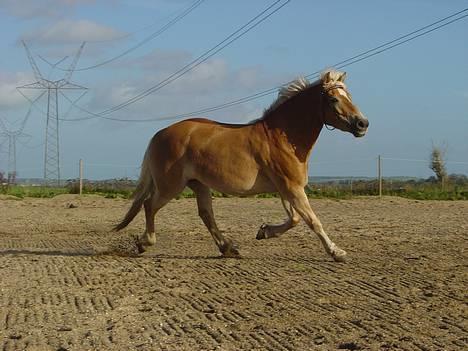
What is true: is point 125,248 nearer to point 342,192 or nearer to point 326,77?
point 326,77

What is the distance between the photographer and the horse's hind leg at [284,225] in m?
11.1

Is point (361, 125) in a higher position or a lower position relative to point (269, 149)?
higher

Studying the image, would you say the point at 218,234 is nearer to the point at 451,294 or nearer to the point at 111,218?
the point at 451,294

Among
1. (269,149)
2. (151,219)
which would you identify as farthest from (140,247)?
(269,149)

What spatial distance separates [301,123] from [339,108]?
59cm

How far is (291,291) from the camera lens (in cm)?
828

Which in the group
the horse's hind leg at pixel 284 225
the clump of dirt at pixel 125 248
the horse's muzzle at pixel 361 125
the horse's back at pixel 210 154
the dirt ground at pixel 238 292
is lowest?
the dirt ground at pixel 238 292

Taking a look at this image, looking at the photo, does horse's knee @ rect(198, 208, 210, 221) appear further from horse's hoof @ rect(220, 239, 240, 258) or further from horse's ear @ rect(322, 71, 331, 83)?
horse's ear @ rect(322, 71, 331, 83)

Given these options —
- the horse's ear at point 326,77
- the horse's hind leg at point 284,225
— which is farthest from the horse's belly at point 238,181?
the horse's ear at point 326,77

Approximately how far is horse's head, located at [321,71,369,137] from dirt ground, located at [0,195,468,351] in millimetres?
1772

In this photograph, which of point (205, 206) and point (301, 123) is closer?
point (301, 123)

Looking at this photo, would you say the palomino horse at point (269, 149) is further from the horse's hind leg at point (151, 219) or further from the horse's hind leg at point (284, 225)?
the horse's hind leg at point (151, 219)

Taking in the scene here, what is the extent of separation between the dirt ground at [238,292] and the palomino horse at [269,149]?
0.91m

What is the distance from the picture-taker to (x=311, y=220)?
10.5m
